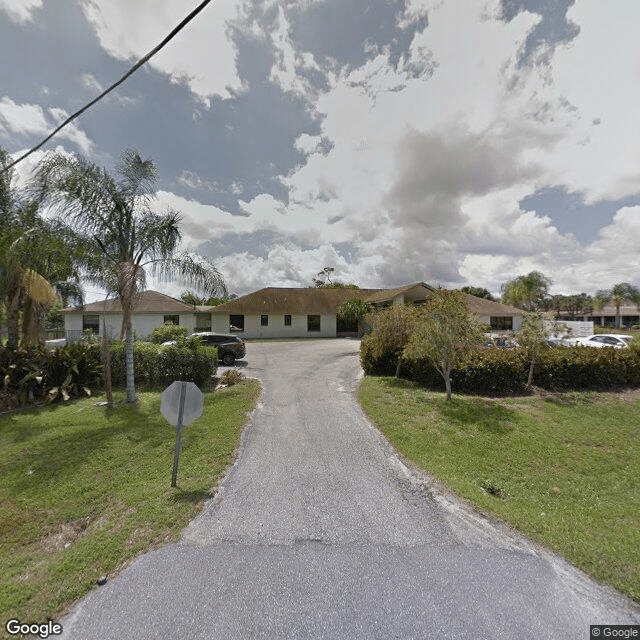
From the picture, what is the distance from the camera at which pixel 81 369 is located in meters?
9.57

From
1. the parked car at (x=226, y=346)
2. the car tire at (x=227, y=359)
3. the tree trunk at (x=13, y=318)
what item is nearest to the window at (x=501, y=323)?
the parked car at (x=226, y=346)

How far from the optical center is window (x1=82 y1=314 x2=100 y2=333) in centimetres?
2634

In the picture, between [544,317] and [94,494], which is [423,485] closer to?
[94,494]

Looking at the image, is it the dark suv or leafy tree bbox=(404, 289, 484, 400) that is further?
the dark suv

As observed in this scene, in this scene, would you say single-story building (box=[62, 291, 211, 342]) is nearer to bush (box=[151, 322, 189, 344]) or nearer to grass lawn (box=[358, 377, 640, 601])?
bush (box=[151, 322, 189, 344])

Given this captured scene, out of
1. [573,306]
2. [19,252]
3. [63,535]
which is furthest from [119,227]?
[573,306]

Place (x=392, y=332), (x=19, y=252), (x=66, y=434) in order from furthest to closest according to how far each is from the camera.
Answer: (x=392, y=332) < (x=19, y=252) < (x=66, y=434)

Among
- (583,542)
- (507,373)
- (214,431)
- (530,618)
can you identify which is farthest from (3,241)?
(507,373)

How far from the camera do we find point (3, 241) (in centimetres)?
860

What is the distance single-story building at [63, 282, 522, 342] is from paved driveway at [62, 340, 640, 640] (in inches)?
879

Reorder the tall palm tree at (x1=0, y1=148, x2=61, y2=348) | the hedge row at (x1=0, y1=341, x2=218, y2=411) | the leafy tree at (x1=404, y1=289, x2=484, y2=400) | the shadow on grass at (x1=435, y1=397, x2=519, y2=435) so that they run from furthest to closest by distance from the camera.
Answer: the hedge row at (x1=0, y1=341, x2=218, y2=411) → the leafy tree at (x1=404, y1=289, x2=484, y2=400) → the tall palm tree at (x1=0, y1=148, x2=61, y2=348) → the shadow on grass at (x1=435, y1=397, x2=519, y2=435)

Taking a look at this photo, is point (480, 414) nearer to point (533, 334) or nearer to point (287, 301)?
point (533, 334)

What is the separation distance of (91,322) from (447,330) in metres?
29.9

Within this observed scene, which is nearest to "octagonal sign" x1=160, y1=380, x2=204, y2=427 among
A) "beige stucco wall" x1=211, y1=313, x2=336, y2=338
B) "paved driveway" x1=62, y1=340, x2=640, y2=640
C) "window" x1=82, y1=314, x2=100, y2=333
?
"paved driveway" x1=62, y1=340, x2=640, y2=640
